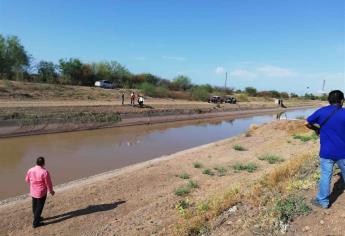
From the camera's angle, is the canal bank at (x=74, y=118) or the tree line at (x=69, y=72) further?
the tree line at (x=69, y=72)

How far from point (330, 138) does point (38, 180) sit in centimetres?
542

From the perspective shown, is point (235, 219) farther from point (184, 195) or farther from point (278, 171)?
point (184, 195)

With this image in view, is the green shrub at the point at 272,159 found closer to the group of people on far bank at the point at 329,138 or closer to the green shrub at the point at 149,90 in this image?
the group of people on far bank at the point at 329,138

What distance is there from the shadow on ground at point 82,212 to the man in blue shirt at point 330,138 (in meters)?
4.92

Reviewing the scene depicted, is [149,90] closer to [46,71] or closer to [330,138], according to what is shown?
[46,71]

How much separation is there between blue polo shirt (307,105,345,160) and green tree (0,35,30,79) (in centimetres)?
5248

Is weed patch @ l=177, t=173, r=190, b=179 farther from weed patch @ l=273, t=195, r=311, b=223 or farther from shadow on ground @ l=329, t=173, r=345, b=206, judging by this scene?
weed patch @ l=273, t=195, r=311, b=223

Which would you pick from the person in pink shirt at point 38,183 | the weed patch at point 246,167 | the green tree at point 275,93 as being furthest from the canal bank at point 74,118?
the green tree at point 275,93

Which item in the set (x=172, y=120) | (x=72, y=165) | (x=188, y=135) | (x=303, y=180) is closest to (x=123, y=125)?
(x=188, y=135)

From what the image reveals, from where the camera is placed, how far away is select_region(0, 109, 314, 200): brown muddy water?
14281mm

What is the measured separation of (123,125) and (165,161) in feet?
58.4

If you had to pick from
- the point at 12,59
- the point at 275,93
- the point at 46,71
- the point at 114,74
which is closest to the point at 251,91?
the point at 275,93

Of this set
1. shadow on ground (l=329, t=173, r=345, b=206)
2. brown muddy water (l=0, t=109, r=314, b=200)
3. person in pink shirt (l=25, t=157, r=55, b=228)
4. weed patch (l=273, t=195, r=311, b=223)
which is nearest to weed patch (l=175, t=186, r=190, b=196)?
person in pink shirt (l=25, t=157, r=55, b=228)

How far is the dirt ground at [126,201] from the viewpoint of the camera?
7734 mm
